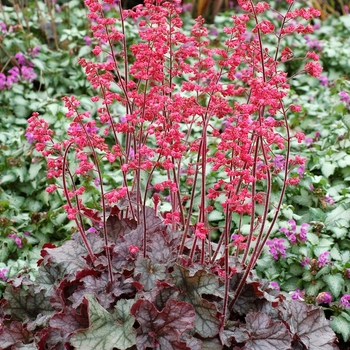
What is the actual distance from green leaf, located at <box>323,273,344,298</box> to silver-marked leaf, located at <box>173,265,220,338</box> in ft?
3.32

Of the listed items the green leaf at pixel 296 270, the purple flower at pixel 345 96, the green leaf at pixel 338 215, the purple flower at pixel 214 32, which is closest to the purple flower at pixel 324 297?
the green leaf at pixel 296 270

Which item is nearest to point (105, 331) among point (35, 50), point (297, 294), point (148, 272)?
point (148, 272)

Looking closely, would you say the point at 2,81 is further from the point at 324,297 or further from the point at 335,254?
the point at 324,297

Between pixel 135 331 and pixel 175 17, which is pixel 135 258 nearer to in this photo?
pixel 135 331

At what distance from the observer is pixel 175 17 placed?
263cm

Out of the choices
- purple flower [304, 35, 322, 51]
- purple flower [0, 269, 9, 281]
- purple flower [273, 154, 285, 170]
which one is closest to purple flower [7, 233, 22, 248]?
purple flower [0, 269, 9, 281]

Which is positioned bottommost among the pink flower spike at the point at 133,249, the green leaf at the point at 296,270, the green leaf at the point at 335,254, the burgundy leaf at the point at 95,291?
the green leaf at the point at 296,270

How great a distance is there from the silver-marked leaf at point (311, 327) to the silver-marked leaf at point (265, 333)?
20 cm

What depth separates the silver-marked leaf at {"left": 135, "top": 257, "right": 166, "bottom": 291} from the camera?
2480mm

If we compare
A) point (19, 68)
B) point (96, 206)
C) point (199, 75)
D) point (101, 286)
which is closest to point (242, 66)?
point (19, 68)

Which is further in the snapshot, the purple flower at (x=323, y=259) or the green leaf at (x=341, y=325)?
the purple flower at (x=323, y=259)

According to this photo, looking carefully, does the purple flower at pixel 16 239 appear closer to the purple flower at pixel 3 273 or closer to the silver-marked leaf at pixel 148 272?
the purple flower at pixel 3 273

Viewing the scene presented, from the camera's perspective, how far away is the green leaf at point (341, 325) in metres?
3.12

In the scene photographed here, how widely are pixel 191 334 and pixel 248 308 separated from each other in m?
0.33
